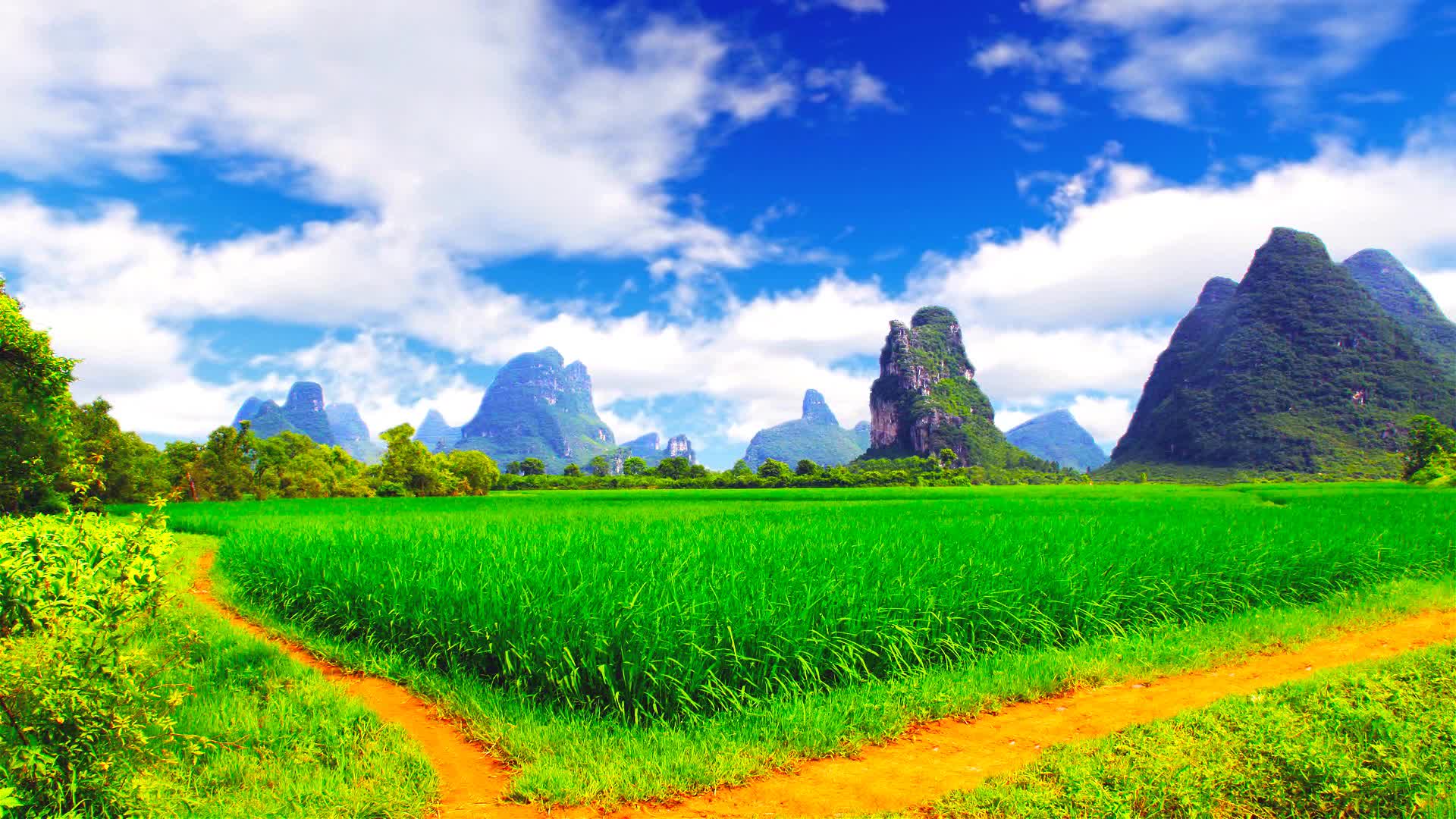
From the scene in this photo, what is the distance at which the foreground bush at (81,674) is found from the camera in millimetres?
2842

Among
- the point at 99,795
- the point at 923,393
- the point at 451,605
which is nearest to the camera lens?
the point at 99,795

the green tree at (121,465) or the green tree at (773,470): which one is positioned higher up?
the green tree at (121,465)

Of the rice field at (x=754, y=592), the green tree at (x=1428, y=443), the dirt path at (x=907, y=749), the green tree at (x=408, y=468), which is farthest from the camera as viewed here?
the green tree at (x=408, y=468)

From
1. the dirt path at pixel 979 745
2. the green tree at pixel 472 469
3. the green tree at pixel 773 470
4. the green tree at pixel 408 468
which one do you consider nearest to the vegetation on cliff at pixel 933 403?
the green tree at pixel 773 470

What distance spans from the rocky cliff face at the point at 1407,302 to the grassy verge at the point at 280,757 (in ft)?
606

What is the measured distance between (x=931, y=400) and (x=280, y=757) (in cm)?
14236

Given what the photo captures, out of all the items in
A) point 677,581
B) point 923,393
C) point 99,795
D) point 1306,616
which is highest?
point 923,393

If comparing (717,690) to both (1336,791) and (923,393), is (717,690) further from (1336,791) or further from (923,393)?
(923,393)

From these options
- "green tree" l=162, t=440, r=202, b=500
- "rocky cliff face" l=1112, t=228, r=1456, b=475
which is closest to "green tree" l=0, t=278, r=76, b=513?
"green tree" l=162, t=440, r=202, b=500

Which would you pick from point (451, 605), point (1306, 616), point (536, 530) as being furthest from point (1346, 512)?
point (451, 605)

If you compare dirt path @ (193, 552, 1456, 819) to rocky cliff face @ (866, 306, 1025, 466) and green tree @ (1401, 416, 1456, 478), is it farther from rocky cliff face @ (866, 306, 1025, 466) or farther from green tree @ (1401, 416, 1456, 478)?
rocky cliff face @ (866, 306, 1025, 466)

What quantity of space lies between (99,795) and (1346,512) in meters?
21.9

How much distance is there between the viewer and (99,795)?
3.09 m

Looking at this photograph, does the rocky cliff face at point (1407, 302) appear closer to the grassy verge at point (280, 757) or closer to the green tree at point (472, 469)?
the green tree at point (472, 469)
